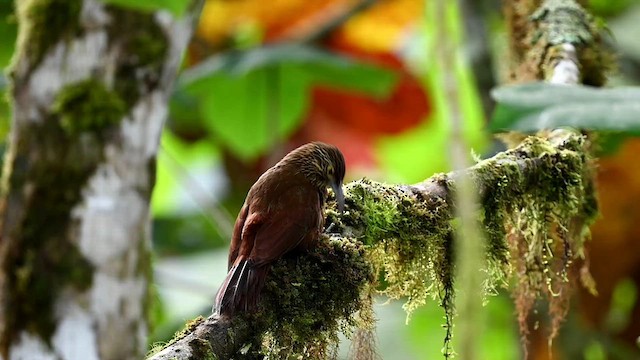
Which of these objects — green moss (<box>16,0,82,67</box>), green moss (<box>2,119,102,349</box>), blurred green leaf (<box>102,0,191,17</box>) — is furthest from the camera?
green moss (<box>16,0,82,67</box>)

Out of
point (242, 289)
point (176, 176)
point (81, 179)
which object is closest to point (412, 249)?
point (242, 289)

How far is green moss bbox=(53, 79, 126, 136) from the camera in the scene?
7.83 feet

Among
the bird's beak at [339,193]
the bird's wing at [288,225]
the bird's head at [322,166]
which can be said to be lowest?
the bird's wing at [288,225]

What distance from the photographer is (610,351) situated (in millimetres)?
3752

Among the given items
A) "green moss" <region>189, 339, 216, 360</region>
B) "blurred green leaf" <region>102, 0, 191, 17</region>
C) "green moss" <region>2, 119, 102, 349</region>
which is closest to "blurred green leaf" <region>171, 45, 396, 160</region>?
"green moss" <region>2, 119, 102, 349</region>

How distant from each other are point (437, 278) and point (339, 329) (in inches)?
14.2

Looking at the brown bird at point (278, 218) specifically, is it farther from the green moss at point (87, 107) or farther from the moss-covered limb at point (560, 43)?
the moss-covered limb at point (560, 43)

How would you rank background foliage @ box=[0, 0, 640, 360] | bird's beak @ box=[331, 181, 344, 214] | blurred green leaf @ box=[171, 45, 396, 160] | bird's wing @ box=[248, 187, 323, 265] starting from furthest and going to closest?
1. blurred green leaf @ box=[171, 45, 396, 160]
2. background foliage @ box=[0, 0, 640, 360]
3. bird's beak @ box=[331, 181, 344, 214]
4. bird's wing @ box=[248, 187, 323, 265]

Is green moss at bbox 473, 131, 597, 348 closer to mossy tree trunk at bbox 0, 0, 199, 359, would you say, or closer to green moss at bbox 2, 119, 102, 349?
mossy tree trunk at bbox 0, 0, 199, 359

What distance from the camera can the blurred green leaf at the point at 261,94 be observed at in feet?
13.7

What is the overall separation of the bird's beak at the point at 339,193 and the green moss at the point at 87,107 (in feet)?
2.06

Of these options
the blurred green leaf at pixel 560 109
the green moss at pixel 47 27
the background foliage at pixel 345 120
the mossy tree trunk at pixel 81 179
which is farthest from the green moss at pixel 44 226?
the blurred green leaf at pixel 560 109

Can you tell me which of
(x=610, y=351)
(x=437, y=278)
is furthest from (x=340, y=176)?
(x=610, y=351)

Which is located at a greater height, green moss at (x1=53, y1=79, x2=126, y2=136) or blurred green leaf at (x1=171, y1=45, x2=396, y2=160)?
blurred green leaf at (x1=171, y1=45, x2=396, y2=160)
